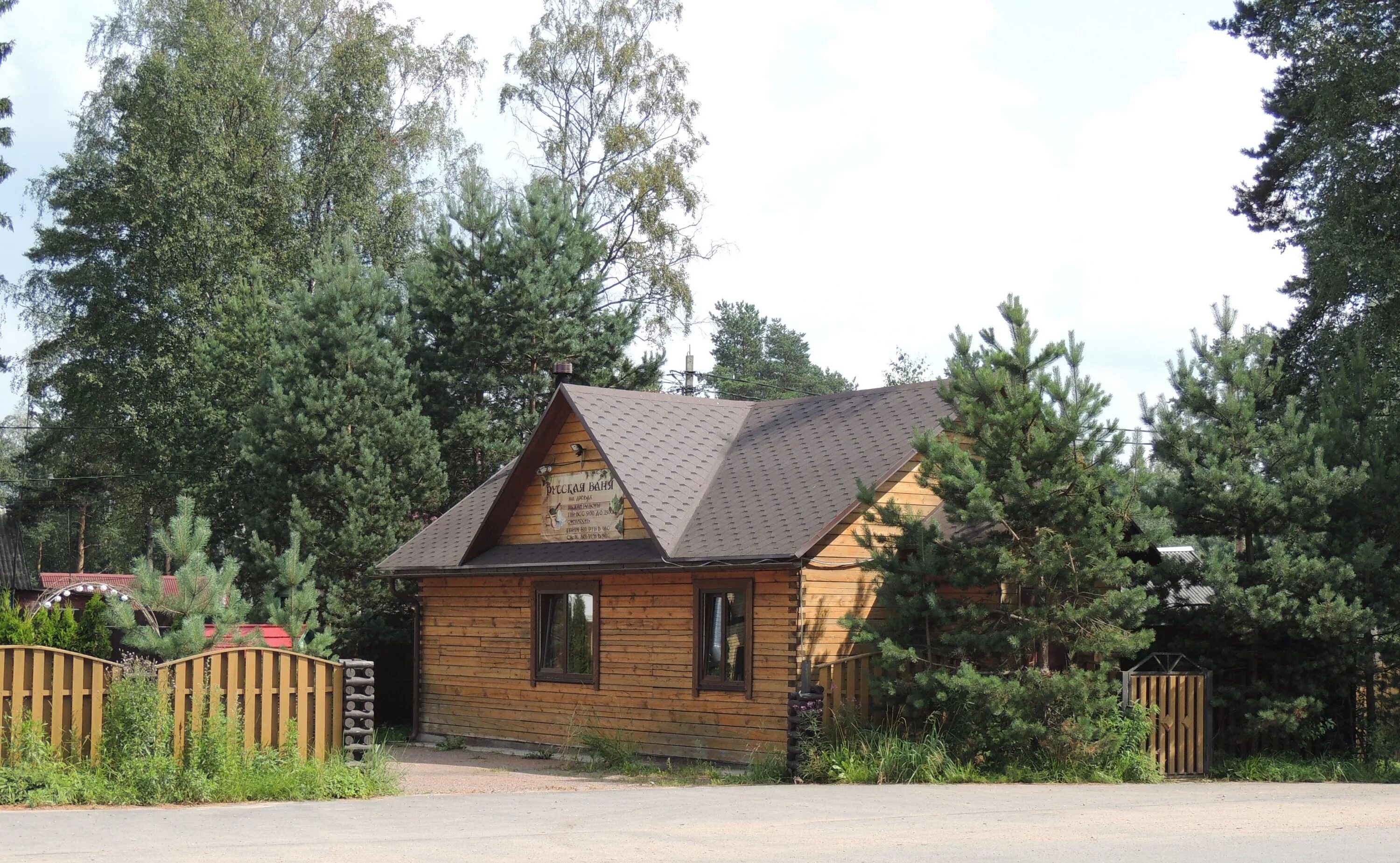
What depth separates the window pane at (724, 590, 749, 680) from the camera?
18766 mm

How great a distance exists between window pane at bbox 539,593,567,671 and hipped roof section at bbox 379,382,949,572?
88cm

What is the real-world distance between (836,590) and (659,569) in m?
2.35

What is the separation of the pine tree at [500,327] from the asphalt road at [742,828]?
1670cm

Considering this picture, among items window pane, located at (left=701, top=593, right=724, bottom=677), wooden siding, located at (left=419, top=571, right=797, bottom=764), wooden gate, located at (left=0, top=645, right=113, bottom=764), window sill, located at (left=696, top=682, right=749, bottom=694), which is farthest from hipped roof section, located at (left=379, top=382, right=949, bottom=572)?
wooden gate, located at (left=0, top=645, right=113, bottom=764)

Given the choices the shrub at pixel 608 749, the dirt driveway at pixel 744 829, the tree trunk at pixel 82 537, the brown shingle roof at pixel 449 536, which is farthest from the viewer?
the tree trunk at pixel 82 537

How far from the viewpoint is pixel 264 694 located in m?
14.5

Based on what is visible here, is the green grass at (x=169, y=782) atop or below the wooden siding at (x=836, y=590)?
below

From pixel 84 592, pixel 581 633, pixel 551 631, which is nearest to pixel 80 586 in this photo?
pixel 84 592

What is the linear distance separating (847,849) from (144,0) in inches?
1495

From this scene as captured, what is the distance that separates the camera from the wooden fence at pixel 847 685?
17.7m

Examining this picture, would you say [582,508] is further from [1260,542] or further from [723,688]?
[1260,542]

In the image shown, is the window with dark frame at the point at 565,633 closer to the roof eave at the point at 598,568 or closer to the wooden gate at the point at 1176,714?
the roof eave at the point at 598,568

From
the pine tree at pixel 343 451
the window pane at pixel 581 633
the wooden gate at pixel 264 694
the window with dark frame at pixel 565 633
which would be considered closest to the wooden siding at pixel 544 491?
the window with dark frame at pixel 565 633

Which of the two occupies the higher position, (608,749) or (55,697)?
(55,697)
